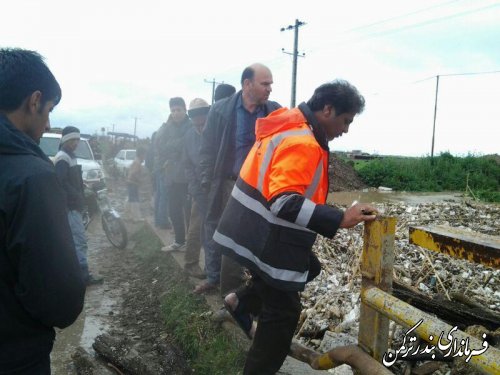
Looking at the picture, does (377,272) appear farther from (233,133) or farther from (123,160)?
(123,160)

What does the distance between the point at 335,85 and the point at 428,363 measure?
1949 mm

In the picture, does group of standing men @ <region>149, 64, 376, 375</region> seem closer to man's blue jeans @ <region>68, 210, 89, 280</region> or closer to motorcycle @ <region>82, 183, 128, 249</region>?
man's blue jeans @ <region>68, 210, 89, 280</region>

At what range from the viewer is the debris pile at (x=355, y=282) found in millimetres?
3805

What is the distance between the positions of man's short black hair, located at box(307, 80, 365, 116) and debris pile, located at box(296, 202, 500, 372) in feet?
5.10

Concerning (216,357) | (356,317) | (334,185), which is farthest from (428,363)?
(334,185)

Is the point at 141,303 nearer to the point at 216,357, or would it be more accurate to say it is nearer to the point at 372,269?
the point at 216,357

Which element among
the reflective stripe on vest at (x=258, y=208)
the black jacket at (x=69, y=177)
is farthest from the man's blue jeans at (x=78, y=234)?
the reflective stripe on vest at (x=258, y=208)

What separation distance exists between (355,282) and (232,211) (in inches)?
109

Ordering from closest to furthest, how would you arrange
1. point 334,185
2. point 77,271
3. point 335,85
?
point 77,271
point 335,85
point 334,185

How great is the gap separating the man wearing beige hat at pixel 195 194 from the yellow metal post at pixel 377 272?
8.08ft

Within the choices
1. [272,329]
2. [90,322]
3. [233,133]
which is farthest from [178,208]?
[272,329]

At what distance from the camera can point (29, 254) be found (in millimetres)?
1348

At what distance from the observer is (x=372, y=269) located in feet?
6.78

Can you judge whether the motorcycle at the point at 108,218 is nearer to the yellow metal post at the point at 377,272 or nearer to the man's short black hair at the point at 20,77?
the yellow metal post at the point at 377,272
